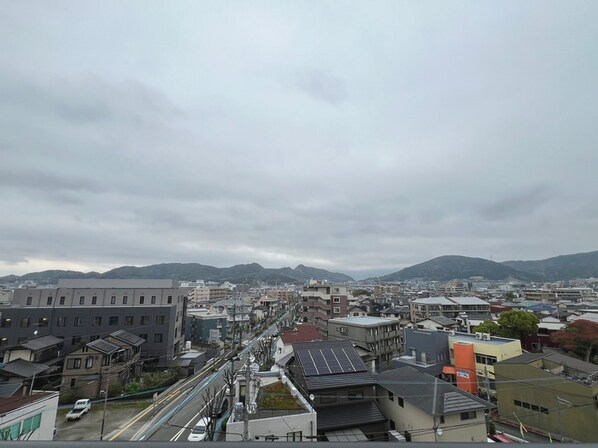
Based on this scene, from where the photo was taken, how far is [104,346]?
2022 cm

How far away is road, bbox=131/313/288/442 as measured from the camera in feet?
45.9

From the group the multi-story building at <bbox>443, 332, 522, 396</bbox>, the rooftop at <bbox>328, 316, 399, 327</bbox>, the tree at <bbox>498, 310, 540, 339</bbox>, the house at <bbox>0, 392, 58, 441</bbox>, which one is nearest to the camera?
the house at <bbox>0, 392, 58, 441</bbox>

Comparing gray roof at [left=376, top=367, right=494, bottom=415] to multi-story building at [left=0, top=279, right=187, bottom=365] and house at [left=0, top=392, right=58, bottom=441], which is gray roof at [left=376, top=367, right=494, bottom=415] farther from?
multi-story building at [left=0, top=279, right=187, bottom=365]

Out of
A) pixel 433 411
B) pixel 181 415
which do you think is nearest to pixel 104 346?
pixel 181 415

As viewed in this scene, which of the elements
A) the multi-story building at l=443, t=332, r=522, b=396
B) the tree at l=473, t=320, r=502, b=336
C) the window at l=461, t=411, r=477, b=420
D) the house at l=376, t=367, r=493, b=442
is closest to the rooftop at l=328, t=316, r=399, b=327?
the multi-story building at l=443, t=332, r=522, b=396

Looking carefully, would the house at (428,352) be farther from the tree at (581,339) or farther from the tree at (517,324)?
the tree at (581,339)

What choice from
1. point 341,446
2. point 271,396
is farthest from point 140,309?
point 341,446

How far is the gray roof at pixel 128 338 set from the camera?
2277 centimetres

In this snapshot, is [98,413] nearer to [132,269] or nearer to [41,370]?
[41,370]

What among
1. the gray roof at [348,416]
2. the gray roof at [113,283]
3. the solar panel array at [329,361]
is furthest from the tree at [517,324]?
the gray roof at [113,283]

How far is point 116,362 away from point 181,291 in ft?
34.6

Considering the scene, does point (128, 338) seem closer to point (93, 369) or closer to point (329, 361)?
point (93, 369)

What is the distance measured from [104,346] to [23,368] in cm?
416

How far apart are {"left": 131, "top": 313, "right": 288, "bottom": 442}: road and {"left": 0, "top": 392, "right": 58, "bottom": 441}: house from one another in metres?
3.21
